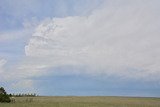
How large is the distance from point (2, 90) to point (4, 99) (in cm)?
288

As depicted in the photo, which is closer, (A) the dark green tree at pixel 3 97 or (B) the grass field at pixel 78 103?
(B) the grass field at pixel 78 103

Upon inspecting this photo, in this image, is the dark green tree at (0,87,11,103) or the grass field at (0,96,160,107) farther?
the dark green tree at (0,87,11,103)

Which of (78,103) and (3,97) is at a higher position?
(3,97)

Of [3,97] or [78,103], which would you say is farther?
[3,97]

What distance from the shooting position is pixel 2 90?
63531 mm

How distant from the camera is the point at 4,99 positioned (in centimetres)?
6106
